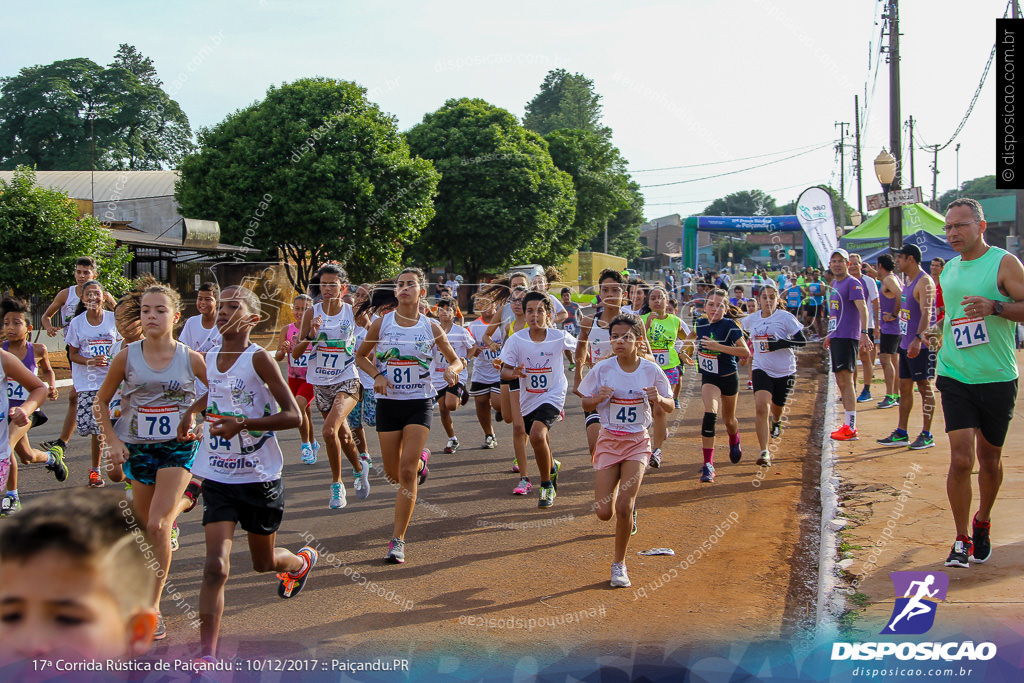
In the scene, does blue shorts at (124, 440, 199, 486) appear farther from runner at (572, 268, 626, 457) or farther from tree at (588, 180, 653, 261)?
tree at (588, 180, 653, 261)

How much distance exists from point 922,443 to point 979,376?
13.3 feet

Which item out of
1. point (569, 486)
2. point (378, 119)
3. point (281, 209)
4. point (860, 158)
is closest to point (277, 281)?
point (281, 209)

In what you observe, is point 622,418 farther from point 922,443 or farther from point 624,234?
point 624,234

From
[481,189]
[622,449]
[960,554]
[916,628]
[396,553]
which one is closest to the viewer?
[916,628]

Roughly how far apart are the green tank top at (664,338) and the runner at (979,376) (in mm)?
3773

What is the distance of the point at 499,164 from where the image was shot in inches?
1449

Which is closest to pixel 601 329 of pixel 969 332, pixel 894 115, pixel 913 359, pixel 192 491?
pixel 913 359

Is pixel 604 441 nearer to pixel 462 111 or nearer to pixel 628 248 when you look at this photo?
pixel 462 111

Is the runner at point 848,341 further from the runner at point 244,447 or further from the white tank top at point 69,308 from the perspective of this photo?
the white tank top at point 69,308

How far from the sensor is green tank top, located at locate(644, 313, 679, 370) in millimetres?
8922

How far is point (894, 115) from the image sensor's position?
1543 cm

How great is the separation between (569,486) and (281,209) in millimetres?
18753

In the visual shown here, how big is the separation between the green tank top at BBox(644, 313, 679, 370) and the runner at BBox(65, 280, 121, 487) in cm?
551

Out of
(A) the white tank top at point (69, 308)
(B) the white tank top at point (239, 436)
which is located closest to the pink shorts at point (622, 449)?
(B) the white tank top at point (239, 436)
